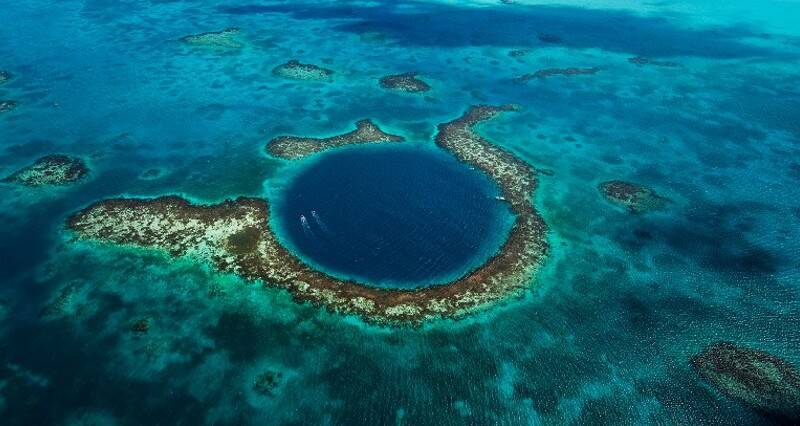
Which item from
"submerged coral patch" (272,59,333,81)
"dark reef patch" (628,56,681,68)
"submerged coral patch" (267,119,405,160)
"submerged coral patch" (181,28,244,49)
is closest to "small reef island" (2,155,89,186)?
"submerged coral patch" (267,119,405,160)

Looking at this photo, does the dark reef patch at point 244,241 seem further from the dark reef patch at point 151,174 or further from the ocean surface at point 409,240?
the dark reef patch at point 151,174

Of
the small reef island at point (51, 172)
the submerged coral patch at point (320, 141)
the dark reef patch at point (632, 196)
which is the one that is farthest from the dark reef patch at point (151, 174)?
the dark reef patch at point (632, 196)

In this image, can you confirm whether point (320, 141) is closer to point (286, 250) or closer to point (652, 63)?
point (286, 250)

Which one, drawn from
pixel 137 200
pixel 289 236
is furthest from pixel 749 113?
pixel 137 200

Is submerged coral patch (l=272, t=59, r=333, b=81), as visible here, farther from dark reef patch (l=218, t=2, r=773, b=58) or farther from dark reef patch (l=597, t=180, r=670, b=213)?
dark reef patch (l=597, t=180, r=670, b=213)

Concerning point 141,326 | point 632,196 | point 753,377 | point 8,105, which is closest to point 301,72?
point 8,105

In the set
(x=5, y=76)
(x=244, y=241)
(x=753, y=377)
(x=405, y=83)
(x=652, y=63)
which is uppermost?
(x=652, y=63)
